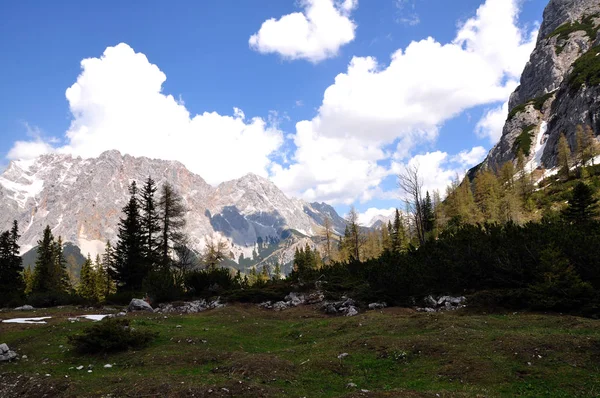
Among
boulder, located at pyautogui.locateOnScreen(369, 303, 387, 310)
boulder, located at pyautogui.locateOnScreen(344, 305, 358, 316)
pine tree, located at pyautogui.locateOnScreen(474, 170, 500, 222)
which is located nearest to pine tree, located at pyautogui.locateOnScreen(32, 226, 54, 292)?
boulder, located at pyautogui.locateOnScreen(344, 305, 358, 316)

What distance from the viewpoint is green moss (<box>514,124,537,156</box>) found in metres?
160

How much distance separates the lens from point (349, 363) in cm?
1097

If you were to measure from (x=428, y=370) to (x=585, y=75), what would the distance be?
166 m

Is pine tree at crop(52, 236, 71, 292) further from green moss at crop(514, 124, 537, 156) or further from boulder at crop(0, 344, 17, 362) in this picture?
green moss at crop(514, 124, 537, 156)

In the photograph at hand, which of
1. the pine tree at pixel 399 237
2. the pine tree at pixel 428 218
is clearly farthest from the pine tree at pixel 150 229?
the pine tree at pixel 428 218

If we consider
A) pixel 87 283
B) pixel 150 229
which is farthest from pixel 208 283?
pixel 87 283

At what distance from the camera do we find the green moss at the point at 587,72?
124 metres

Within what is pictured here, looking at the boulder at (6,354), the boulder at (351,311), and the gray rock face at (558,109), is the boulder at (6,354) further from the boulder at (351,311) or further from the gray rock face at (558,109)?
the gray rock face at (558,109)

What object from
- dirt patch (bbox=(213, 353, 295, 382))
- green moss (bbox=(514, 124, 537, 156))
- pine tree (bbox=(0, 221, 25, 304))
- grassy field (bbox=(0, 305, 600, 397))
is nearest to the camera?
grassy field (bbox=(0, 305, 600, 397))

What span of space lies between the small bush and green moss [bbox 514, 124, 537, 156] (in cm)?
18232

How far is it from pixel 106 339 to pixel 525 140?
192104mm

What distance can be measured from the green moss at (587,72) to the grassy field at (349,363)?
150m

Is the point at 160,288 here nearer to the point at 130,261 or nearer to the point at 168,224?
the point at 130,261

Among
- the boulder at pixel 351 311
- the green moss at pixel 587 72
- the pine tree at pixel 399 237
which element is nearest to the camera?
the boulder at pixel 351 311
